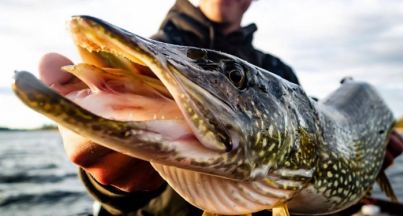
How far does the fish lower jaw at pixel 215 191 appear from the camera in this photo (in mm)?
870

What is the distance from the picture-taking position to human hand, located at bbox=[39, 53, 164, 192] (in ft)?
3.13

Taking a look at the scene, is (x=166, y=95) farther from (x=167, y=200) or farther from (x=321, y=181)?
(x=167, y=200)

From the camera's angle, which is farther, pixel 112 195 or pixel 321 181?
pixel 112 195

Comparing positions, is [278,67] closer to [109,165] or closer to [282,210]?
[282,210]

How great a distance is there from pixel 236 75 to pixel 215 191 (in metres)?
0.34

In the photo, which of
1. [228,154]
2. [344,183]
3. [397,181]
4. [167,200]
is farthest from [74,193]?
[397,181]

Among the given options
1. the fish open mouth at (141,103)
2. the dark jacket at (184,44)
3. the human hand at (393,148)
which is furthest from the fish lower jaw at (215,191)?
the human hand at (393,148)

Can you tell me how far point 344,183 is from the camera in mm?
1501

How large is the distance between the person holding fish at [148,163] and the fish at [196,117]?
24cm

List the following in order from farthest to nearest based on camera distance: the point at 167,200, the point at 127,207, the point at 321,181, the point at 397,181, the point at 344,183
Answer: the point at 397,181
the point at 167,200
the point at 127,207
the point at 344,183
the point at 321,181

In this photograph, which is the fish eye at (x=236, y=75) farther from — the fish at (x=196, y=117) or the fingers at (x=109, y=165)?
the fingers at (x=109, y=165)

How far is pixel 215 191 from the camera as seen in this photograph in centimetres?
90

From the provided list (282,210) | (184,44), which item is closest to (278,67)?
(184,44)

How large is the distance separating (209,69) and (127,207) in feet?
4.05
